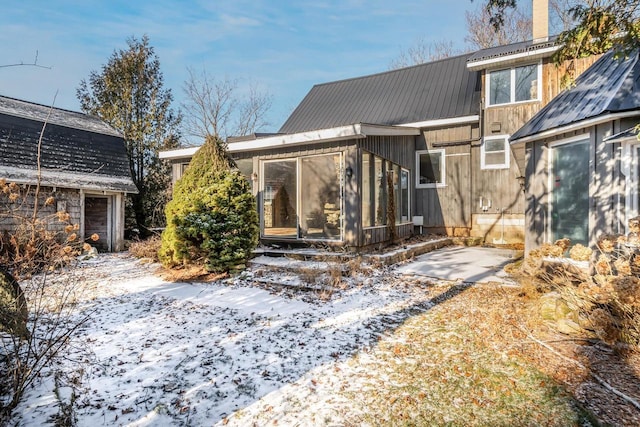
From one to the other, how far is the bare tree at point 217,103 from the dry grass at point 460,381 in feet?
30.9

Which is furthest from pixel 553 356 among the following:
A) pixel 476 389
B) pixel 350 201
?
pixel 350 201

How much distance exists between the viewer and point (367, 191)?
792 centimetres

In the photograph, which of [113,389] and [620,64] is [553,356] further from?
[620,64]

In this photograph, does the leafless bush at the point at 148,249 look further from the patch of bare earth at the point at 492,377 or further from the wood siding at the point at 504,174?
the wood siding at the point at 504,174

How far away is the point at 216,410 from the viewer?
2.58 metres

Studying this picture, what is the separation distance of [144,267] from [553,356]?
8.13 meters

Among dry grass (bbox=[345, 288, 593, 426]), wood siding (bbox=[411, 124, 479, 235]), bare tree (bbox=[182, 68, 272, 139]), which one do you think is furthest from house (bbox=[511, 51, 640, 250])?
bare tree (bbox=[182, 68, 272, 139])

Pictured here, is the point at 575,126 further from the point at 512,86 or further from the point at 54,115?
the point at 54,115

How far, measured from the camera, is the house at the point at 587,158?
4.65 meters

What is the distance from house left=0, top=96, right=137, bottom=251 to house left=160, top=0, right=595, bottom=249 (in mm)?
2952

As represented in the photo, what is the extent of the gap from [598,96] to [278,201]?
6713mm

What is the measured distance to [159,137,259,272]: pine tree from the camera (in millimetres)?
6406

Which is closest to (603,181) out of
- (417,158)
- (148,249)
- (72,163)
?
(417,158)

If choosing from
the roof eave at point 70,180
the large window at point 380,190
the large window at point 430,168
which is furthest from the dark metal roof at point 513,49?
the roof eave at point 70,180
